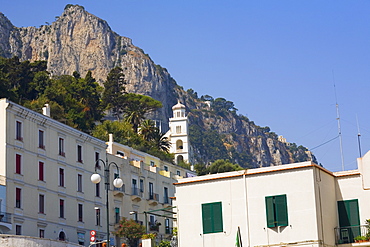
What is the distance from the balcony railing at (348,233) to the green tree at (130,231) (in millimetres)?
39082

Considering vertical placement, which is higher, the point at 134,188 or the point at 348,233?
the point at 134,188

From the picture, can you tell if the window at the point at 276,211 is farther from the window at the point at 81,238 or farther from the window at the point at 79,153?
the window at the point at 79,153

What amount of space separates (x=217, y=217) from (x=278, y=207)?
3.01 meters

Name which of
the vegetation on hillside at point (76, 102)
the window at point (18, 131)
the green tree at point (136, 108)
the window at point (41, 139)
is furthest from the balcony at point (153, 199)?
the green tree at point (136, 108)

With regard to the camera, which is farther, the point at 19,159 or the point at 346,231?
the point at 19,159

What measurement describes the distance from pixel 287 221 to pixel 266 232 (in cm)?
111

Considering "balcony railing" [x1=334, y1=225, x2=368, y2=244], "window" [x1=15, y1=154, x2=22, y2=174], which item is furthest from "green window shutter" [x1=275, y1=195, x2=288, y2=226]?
"window" [x1=15, y1=154, x2=22, y2=174]

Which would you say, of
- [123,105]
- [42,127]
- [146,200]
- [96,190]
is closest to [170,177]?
[146,200]

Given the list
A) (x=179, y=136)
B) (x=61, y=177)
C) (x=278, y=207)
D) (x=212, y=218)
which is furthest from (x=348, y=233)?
(x=179, y=136)

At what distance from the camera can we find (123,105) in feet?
434

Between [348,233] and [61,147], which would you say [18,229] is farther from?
[348,233]

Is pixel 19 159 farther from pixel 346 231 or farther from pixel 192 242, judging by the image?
pixel 346 231

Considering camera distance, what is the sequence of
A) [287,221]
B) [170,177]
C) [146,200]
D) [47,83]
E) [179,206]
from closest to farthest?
[287,221], [179,206], [146,200], [170,177], [47,83]

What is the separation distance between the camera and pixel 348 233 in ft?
102
